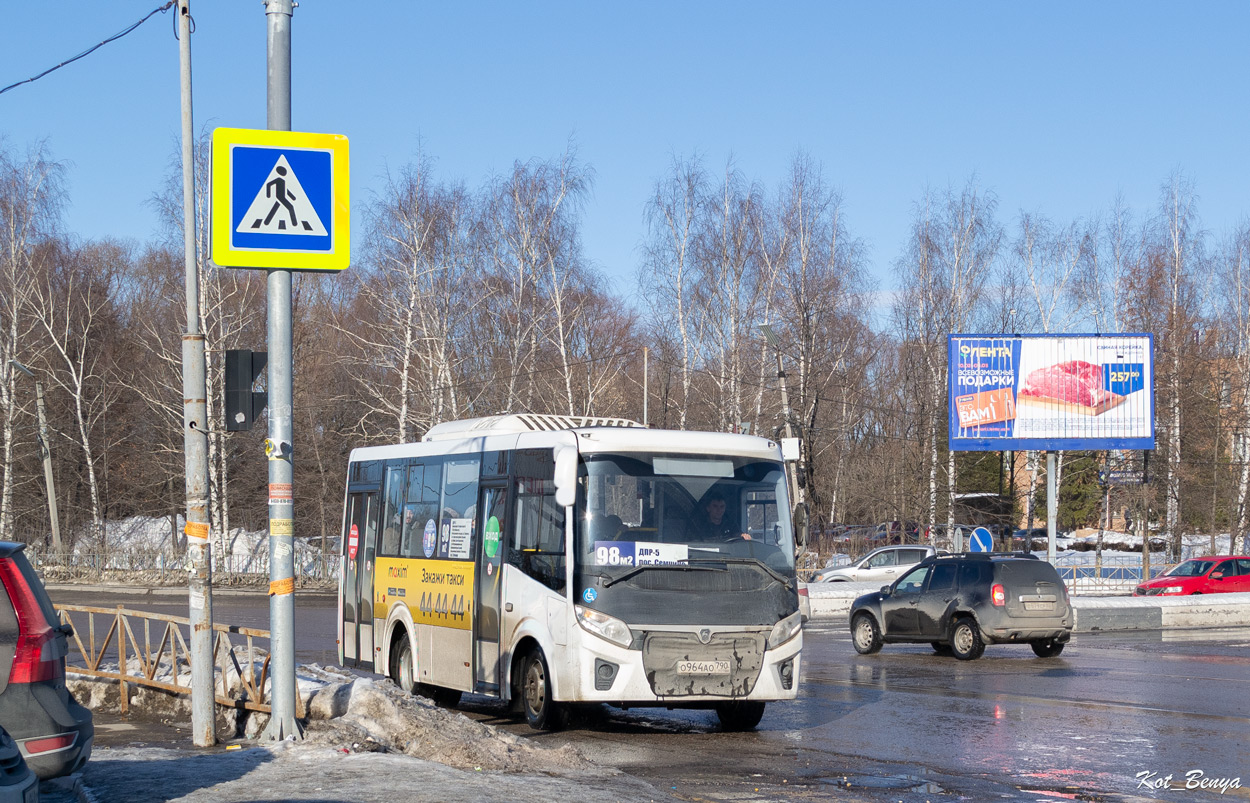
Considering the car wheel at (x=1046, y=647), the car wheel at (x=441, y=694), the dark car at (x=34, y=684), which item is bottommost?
the car wheel at (x=1046, y=647)

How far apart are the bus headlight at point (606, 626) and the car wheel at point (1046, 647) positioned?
11222mm

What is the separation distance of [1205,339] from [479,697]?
1965 inches

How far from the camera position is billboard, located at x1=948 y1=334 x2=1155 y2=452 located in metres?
36.7

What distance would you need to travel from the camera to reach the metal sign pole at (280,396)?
962cm

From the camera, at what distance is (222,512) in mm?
43375

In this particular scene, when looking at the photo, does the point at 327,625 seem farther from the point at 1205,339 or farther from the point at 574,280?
the point at 1205,339

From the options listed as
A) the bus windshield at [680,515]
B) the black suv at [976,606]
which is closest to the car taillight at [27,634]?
the bus windshield at [680,515]

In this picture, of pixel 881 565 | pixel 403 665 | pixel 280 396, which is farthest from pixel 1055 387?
pixel 280 396

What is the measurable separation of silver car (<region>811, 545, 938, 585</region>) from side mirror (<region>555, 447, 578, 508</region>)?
88.6ft

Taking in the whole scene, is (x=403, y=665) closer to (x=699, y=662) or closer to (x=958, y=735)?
(x=699, y=662)

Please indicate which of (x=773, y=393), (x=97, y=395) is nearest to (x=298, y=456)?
(x=97, y=395)

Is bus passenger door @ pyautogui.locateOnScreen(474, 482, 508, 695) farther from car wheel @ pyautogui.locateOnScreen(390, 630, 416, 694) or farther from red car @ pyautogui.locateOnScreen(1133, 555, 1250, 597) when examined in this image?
red car @ pyautogui.locateOnScreen(1133, 555, 1250, 597)

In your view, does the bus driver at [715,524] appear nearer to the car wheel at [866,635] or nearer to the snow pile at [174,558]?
the car wheel at [866,635]

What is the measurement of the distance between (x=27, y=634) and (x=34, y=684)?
0.27 meters
